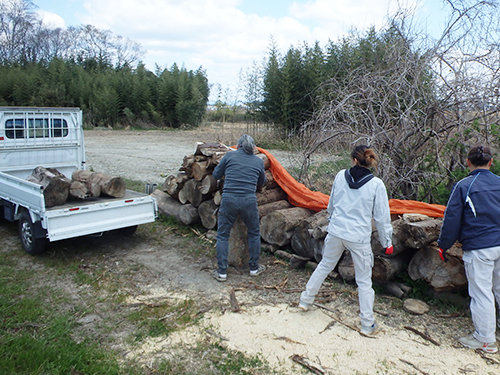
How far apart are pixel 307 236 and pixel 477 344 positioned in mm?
2323

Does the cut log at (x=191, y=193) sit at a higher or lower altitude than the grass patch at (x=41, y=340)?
higher

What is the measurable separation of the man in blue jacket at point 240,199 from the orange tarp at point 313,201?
3.65 ft

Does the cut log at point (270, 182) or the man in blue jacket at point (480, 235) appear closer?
the man in blue jacket at point (480, 235)

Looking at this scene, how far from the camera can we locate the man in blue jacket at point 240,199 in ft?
17.3

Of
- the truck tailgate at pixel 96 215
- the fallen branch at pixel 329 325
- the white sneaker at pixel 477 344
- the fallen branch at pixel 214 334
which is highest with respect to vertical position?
the truck tailgate at pixel 96 215

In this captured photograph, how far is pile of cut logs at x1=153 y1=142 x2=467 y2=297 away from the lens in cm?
453

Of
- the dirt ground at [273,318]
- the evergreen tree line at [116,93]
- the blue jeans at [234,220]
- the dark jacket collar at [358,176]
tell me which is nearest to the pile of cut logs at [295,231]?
the dirt ground at [273,318]

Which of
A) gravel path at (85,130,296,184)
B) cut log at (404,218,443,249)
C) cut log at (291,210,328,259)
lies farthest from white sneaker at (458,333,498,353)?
gravel path at (85,130,296,184)

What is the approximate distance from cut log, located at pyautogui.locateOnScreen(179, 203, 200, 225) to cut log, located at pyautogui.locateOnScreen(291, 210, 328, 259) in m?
1.99

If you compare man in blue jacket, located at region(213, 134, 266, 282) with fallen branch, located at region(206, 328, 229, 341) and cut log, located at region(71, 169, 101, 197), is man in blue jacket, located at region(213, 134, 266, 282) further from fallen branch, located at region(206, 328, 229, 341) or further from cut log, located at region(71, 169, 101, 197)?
cut log, located at region(71, 169, 101, 197)

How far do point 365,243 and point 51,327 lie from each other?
3050mm

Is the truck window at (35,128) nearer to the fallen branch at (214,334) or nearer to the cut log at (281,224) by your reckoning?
the cut log at (281,224)

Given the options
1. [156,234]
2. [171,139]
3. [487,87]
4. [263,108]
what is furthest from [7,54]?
[487,87]

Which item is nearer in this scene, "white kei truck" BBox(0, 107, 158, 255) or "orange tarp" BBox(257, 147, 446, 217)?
"orange tarp" BBox(257, 147, 446, 217)
